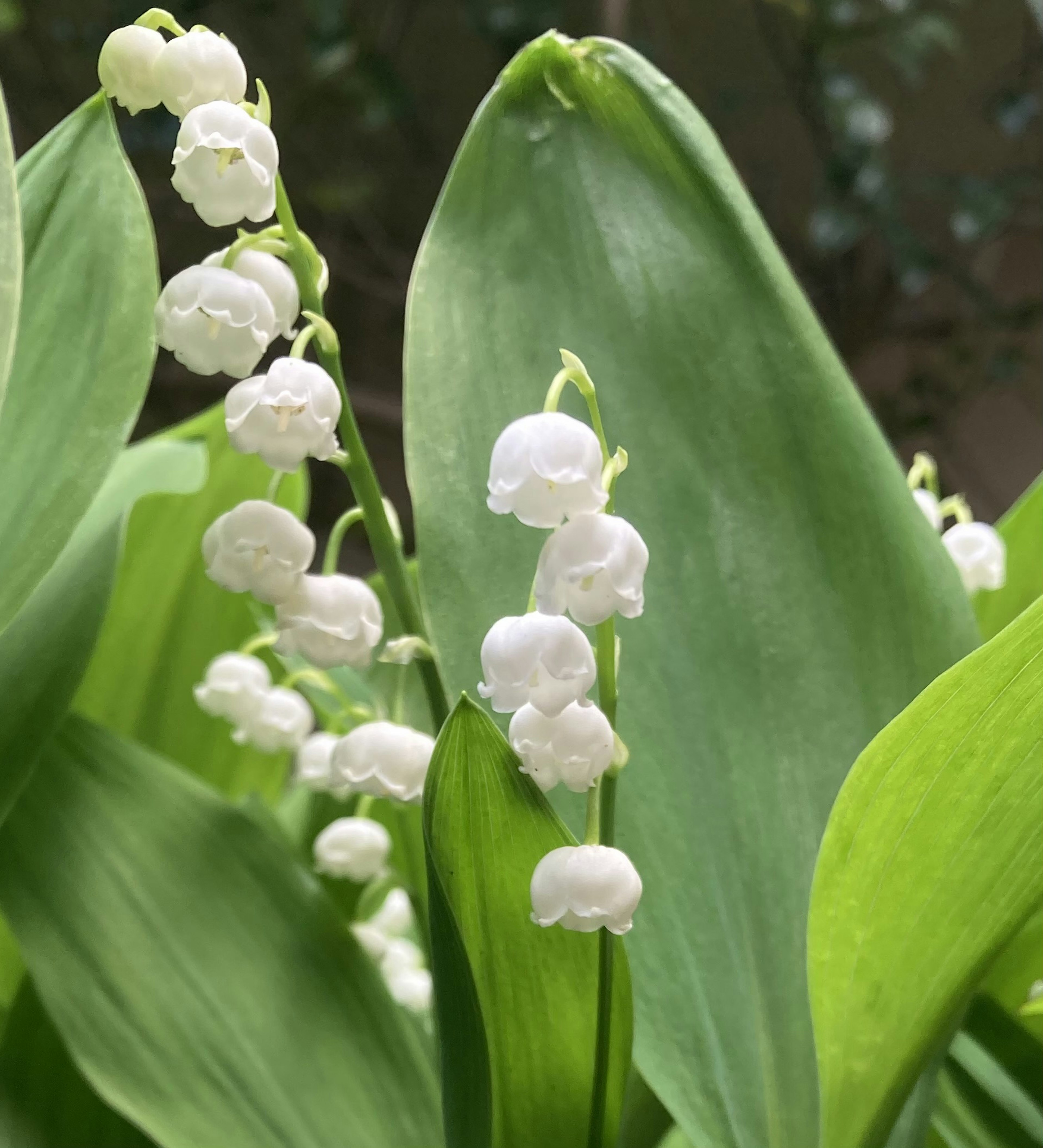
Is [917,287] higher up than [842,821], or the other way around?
[842,821]

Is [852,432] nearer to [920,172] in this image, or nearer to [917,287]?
[917,287]

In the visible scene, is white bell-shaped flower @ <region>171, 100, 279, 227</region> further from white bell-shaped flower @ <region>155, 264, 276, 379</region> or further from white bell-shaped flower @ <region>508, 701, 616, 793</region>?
white bell-shaped flower @ <region>508, 701, 616, 793</region>

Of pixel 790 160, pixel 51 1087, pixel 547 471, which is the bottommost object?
pixel 51 1087

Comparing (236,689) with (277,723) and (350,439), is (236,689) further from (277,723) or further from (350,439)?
(350,439)

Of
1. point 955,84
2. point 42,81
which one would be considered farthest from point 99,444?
point 955,84

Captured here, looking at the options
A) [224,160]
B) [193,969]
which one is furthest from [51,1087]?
[224,160]

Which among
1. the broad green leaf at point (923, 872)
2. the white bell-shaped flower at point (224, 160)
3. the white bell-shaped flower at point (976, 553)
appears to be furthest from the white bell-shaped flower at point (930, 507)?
the white bell-shaped flower at point (224, 160)

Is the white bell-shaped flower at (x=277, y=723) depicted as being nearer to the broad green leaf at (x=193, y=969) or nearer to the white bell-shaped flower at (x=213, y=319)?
the broad green leaf at (x=193, y=969)
